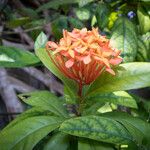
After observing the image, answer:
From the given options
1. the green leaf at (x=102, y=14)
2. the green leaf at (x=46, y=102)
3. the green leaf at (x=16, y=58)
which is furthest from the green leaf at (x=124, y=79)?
the green leaf at (x=102, y=14)

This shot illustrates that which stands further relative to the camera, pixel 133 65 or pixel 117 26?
pixel 117 26

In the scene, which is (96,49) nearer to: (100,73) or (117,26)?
(100,73)

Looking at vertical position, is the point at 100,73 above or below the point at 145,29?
below

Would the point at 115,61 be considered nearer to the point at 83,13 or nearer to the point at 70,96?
the point at 70,96

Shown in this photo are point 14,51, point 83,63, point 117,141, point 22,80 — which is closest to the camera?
point 117,141

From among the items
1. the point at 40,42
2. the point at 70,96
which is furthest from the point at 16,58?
the point at 70,96

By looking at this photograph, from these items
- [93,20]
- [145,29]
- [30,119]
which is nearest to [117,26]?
[145,29]
